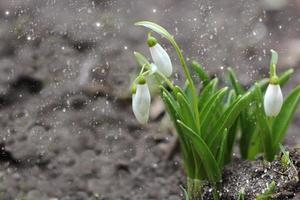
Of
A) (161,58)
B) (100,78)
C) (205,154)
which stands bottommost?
(100,78)

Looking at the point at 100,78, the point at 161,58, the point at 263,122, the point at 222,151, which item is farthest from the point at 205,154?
the point at 100,78

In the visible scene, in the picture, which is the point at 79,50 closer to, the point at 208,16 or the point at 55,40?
the point at 55,40

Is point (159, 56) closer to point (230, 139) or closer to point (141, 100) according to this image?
point (141, 100)

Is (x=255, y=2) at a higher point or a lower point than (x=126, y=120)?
higher

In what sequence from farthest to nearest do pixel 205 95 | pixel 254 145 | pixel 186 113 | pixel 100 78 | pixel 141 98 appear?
pixel 100 78
pixel 254 145
pixel 205 95
pixel 186 113
pixel 141 98

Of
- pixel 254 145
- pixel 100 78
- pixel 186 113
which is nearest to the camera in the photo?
pixel 186 113

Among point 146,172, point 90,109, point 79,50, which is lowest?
point 146,172

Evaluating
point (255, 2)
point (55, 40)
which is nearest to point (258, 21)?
point (255, 2)
